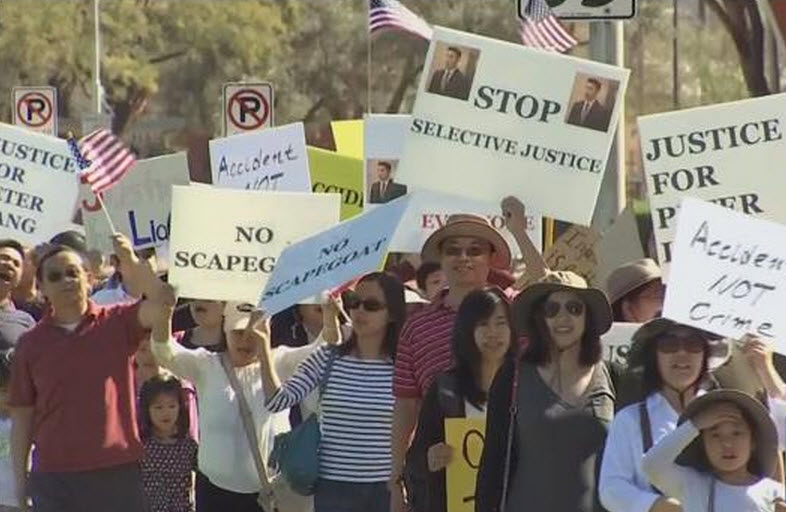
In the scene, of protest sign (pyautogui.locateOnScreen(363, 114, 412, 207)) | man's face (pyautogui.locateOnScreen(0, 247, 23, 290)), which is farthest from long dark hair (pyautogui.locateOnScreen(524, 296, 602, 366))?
protest sign (pyautogui.locateOnScreen(363, 114, 412, 207))

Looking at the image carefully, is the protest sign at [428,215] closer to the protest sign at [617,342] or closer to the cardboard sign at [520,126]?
the cardboard sign at [520,126]

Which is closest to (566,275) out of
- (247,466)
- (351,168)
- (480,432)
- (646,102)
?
(480,432)

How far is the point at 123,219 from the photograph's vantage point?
42.3 ft

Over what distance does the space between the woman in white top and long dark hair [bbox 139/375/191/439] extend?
271mm

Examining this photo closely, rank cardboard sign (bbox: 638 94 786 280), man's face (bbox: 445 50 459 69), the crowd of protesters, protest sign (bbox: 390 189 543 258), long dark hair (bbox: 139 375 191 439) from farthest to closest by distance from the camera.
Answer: protest sign (bbox: 390 189 543 258) < long dark hair (bbox: 139 375 191 439) < man's face (bbox: 445 50 459 69) < cardboard sign (bbox: 638 94 786 280) < the crowd of protesters

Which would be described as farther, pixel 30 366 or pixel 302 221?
pixel 302 221

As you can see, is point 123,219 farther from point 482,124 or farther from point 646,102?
point 646,102

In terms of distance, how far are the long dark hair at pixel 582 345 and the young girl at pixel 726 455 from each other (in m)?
0.93

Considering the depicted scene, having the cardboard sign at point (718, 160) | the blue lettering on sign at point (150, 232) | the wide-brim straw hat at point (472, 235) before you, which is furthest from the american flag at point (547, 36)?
the wide-brim straw hat at point (472, 235)

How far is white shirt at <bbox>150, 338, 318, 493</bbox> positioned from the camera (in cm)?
927

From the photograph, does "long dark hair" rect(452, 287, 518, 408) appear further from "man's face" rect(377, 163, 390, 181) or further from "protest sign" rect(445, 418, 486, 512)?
"man's face" rect(377, 163, 390, 181)

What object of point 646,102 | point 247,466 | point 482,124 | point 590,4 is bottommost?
point 247,466

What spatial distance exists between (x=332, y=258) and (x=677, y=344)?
7.49 ft

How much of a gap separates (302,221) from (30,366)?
4.90 ft
